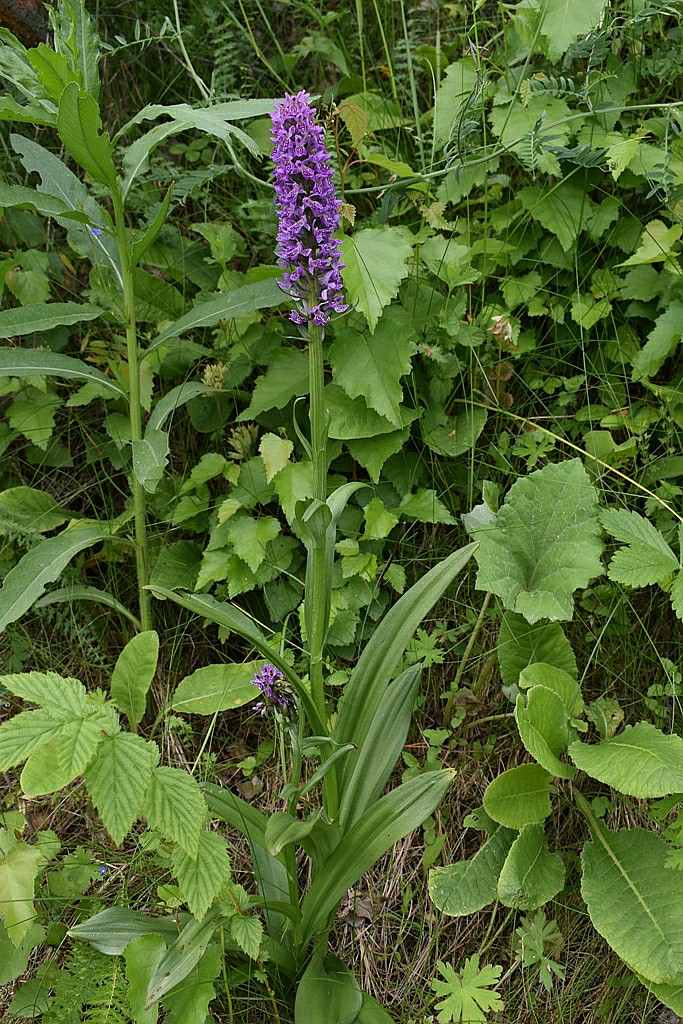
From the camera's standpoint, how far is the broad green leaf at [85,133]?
1.90m

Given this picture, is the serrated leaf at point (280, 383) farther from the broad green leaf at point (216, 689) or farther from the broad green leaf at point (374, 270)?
the broad green leaf at point (216, 689)

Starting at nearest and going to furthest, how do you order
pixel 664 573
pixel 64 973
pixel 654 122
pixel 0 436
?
1. pixel 64 973
2. pixel 664 573
3. pixel 654 122
4. pixel 0 436

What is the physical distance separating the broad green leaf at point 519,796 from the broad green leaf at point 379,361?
996mm

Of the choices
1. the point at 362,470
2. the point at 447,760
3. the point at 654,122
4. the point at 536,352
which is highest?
the point at 654,122

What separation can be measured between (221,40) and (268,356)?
1134 millimetres

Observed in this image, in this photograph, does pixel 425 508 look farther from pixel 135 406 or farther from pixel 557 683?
pixel 135 406

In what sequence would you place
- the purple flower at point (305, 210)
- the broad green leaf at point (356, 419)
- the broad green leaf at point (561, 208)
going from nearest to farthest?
the purple flower at point (305, 210), the broad green leaf at point (356, 419), the broad green leaf at point (561, 208)

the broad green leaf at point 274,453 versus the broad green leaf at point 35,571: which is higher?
the broad green leaf at point 274,453

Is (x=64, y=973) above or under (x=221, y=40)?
under

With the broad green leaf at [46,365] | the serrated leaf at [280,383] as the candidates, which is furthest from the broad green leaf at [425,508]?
the broad green leaf at [46,365]

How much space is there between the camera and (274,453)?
2295 mm

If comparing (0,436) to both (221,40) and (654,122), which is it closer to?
(221,40)

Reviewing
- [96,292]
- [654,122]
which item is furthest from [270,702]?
[654,122]

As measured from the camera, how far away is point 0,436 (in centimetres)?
267
